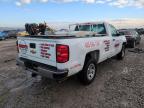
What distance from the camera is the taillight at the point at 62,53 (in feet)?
13.3

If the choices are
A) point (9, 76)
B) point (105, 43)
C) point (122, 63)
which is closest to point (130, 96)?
point (105, 43)

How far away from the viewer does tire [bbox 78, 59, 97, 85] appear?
4988 mm

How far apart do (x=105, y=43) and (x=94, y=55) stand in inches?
31.5

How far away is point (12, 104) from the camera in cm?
424

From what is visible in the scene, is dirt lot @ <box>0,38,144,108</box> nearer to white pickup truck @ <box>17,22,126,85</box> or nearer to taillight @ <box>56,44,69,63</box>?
white pickup truck @ <box>17,22,126,85</box>

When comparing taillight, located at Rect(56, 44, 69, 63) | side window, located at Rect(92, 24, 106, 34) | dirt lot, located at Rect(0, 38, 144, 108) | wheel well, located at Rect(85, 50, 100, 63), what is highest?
side window, located at Rect(92, 24, 106, 34)

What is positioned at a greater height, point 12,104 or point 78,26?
point 78,26

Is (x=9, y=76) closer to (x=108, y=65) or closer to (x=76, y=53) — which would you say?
Result: (x=76, y=53)

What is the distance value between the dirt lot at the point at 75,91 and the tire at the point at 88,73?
0.56 ft

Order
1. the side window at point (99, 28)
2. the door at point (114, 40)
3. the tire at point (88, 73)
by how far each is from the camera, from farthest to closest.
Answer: the door at point (114, 40) → the side window at point (99, 28) → the tire at point (88, 73)

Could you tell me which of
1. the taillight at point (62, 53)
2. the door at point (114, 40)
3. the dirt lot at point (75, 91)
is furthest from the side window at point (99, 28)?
the taillight at point (62, 53)

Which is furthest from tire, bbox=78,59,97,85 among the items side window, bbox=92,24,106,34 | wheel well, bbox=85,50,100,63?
side window, bbox=92,24,106,34

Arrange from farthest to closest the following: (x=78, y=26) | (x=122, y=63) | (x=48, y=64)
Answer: (x=122, y=63) → (x=78, y=26) → (x=48, y=64)

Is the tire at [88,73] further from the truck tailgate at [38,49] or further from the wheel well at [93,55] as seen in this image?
the truck tailgate at [38,49]
